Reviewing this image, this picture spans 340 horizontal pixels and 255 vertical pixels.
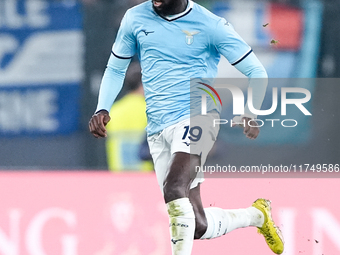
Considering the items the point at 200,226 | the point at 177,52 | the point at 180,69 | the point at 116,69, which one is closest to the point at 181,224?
the point at 200,226

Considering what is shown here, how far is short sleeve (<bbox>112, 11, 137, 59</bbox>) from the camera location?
15.1 ft

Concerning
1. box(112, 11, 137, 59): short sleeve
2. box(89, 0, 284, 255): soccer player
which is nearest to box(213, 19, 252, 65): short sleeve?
A: box(89, 0, 284, 255): soccer player

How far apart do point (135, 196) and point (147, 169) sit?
1095 mm

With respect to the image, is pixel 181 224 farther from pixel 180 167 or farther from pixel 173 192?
pixel 180 167

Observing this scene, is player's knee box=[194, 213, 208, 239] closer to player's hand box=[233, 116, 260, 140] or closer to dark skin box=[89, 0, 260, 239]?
dark skin box=[89, 0, 260, 239]

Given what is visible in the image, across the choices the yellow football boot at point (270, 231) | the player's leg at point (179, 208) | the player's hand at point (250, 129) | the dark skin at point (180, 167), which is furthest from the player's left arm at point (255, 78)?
the yellow football boot at point (270, 231)

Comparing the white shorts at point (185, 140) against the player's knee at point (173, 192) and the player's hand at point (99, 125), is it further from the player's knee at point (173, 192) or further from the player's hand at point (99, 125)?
the player's hand at point (99, 125)

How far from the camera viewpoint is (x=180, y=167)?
13.6ft

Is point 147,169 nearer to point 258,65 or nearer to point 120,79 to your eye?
point 120,79

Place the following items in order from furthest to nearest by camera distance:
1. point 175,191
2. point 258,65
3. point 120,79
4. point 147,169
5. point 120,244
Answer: point 147,169 → point 120,244 → point 120,79 → point 258,65 → point 175,191

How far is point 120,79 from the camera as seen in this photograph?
4820 millimetres

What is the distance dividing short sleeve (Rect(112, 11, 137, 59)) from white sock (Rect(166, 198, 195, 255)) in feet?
3.98

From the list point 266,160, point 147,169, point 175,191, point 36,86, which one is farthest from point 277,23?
point 175,191

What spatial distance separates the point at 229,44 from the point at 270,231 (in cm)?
144
